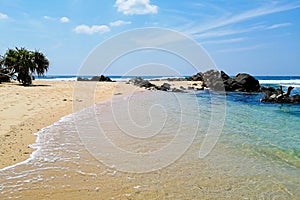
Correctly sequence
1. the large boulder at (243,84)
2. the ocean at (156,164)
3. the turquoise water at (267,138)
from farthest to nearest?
1. the large boulder at (243,84)
2. the turquoise water at (267,138)
3. the ocean at (156,164)

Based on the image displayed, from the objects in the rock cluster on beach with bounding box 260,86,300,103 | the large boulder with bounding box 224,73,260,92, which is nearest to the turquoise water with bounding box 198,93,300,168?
the rock cluster on beach with bounding box 260,86,300,103

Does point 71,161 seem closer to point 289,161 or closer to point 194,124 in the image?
point 289,161

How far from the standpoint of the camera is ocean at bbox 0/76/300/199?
477 centimetres

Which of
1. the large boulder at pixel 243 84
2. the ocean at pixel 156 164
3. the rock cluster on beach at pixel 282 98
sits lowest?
the ocean at pixel 156 164

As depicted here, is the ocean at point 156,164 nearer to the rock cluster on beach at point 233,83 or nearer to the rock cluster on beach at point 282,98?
the rock cluster on beach at point 282,98

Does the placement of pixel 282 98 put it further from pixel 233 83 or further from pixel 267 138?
pixel 267 138

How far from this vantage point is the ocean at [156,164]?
477 cm

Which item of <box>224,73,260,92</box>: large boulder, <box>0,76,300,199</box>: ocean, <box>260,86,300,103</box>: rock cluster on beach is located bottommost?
<box>0,76,300,199</box>: ocean

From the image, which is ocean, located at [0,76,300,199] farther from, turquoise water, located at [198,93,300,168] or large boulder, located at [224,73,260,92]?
large boulder, located at [224,73,260,92]

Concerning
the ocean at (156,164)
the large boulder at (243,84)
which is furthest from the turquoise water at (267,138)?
the large boulder at (243,84)

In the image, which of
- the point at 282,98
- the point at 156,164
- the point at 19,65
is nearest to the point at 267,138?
the point at 156,164

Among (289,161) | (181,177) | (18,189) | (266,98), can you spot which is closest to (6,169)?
(18,189)

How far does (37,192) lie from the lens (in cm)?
451

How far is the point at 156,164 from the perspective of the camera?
20.8ft
